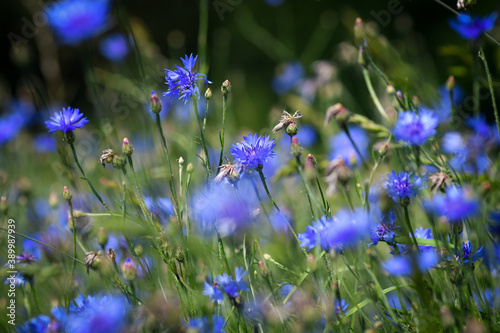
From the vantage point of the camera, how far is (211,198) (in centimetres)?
80

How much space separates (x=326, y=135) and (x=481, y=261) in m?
1.02

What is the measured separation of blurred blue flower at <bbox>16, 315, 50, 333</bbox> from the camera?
0.80 metres

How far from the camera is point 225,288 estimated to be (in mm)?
685

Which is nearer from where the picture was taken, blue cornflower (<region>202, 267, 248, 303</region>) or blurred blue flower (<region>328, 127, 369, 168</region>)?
blue cornflower (<region>202, 267, 248, 303</region>)

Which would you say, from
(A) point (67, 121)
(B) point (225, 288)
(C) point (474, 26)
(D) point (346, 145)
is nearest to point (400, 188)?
(B) point (225, 288)

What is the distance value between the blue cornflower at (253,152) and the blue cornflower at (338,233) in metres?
0.14

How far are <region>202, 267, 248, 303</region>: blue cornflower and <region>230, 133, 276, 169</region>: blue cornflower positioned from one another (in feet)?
0.57

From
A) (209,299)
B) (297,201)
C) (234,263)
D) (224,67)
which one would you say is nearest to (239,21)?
(224,67)

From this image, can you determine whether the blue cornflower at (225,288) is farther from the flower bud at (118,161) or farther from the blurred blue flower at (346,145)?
the blurred blue flower at (346,145)

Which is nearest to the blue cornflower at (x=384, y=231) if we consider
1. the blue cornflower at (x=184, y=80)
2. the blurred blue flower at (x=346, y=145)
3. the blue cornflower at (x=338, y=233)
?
the blue cornflower at (x=338, y=233)

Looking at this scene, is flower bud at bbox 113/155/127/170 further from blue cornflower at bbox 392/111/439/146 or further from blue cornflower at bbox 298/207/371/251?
blue cornflower at bbox 392/111/439/146

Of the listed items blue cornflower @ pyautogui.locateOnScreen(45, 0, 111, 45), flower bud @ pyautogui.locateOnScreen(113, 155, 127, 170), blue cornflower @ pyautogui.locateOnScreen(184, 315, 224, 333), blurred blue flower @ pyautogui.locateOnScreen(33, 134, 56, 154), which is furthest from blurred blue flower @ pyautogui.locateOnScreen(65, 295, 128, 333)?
blurred blue flower @ pyautogui.locateOnScreen(33, 134, 56, 154)

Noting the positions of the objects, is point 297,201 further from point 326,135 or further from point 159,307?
point 159,307

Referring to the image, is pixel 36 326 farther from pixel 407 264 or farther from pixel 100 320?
pixel 407 264
